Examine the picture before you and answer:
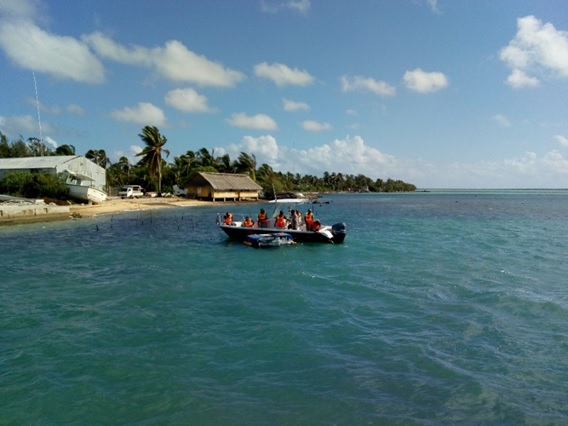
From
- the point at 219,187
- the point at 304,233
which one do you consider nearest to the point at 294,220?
the point at 304,233

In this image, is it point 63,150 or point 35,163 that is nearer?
point 35,163

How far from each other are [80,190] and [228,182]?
25.8 meters

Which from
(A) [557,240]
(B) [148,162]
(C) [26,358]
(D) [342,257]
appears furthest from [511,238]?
(B) [148,162]

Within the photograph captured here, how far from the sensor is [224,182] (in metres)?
65.7

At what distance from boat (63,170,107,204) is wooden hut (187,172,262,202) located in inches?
711

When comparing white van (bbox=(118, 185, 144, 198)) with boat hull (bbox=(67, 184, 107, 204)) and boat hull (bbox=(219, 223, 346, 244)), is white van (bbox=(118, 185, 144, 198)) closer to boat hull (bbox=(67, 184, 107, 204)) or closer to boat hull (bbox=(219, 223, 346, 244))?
boat hull (bbox=(67, 184, 107, 204))

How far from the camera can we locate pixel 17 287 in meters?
14.1

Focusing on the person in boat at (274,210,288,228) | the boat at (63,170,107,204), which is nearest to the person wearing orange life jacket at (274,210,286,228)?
the person in boat at (274,210,288,228)

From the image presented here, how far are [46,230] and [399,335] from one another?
88.5 ft

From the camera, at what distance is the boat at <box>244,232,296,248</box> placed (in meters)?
22.6

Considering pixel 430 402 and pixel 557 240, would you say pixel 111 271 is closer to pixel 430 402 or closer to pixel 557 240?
pixel 430 402

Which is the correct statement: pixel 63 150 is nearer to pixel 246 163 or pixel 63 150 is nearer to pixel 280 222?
pixel 246 163

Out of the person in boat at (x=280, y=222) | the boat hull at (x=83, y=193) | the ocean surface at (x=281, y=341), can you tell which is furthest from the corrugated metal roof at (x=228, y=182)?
the ocean surface at (x=281, y=341)

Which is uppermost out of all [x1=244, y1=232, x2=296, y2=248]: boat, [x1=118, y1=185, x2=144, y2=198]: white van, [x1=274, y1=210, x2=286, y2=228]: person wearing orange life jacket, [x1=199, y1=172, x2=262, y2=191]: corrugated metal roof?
[x1=199, y1=172, x2=262, y2=191]: corrugated metal roof
